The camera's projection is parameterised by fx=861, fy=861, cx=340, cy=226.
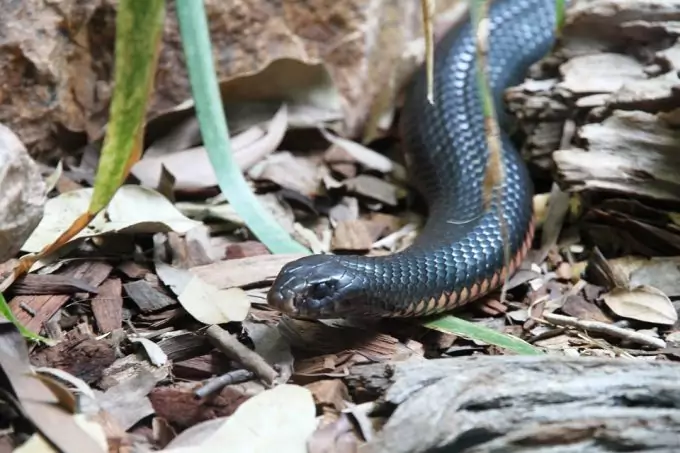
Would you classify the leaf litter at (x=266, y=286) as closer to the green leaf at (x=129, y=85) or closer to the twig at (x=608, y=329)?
the twig at (x=608, y=329)

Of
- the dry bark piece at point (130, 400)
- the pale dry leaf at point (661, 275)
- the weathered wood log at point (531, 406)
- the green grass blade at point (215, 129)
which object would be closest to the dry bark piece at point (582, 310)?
the pale dry leaf at point (661, 275)

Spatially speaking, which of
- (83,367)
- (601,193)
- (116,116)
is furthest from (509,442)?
(601,193)

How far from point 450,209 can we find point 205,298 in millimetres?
1140

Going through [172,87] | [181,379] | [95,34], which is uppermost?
A: [95,34]

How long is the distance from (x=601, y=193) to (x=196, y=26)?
1745 mm

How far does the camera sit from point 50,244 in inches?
115

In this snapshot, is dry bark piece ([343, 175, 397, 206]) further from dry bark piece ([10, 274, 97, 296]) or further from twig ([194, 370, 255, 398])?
twig ([194, 370, 255, 398])

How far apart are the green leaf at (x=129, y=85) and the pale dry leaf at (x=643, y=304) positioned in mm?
1742

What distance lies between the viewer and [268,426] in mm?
2188

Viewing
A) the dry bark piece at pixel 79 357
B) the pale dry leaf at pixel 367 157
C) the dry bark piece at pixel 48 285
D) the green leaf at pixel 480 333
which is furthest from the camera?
the pale dry leaf at pixel 367 157

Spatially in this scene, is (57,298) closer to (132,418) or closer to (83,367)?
(83,367)

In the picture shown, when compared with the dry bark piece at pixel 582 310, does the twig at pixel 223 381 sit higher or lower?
higher

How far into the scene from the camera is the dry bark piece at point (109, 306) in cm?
281

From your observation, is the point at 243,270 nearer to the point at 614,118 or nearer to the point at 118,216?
the point at 118,216
